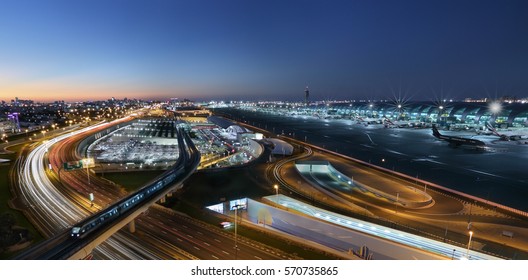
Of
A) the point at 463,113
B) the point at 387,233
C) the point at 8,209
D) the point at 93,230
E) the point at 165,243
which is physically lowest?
the point at 8,209

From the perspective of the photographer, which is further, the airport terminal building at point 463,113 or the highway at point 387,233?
the airport terminal building at point 463,113

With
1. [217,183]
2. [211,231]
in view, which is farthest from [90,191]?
[211,231]

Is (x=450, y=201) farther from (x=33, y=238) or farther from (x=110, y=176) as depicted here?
(x=110, y=176)

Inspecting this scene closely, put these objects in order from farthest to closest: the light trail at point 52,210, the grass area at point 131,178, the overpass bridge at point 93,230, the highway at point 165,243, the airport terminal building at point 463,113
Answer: the airport terminal building at point 463,113 → the grass area at point 131,178 → the light trail at point 52,210 → the highway at point 165,243 → the overpass bridge at point 93,230

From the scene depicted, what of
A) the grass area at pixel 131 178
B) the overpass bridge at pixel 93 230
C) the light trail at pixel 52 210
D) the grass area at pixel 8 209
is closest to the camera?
the overpass bridge at pixel 93 230

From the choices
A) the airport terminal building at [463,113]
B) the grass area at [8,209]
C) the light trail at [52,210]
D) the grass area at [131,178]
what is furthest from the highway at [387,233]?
the airport terminal building at [463,113]

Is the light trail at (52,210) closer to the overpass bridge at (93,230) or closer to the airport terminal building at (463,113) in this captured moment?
the overpass bridge at (93,230)

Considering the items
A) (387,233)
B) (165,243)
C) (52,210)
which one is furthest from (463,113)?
(52,210)

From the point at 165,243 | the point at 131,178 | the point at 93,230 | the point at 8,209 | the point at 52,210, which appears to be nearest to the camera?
the point at 93,230

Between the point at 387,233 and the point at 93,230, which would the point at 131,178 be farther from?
the point at 387,233
